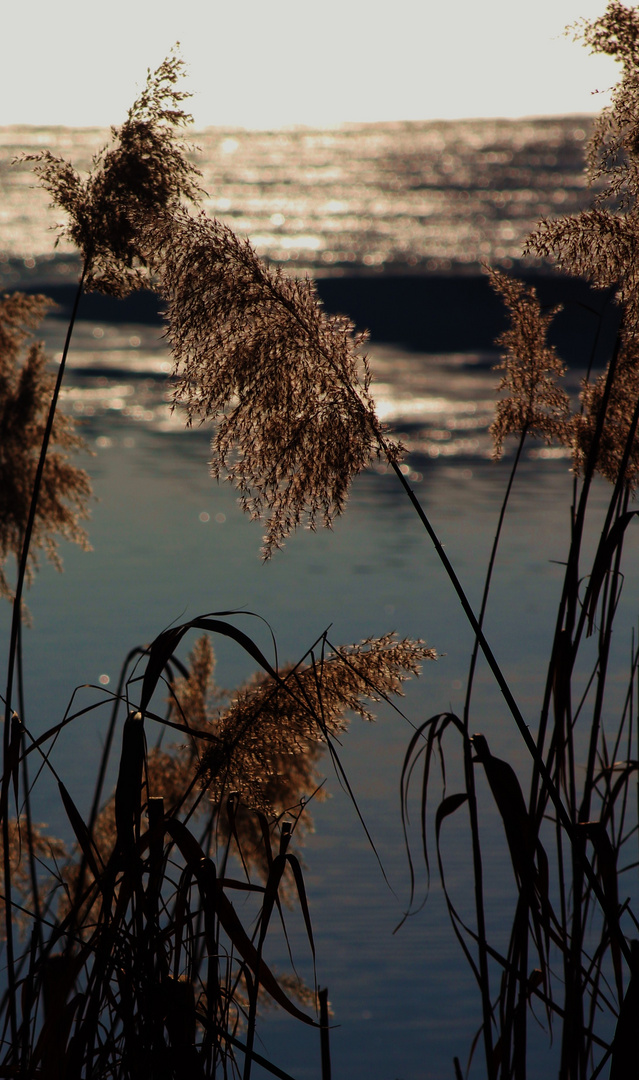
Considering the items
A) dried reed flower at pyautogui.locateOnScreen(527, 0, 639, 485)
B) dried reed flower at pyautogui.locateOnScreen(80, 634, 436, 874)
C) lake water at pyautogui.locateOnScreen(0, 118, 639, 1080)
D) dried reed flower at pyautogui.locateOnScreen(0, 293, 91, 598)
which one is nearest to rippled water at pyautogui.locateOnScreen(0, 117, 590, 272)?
lake water at pyautogui.locateOnScreen(0, 118, 639, 1080)

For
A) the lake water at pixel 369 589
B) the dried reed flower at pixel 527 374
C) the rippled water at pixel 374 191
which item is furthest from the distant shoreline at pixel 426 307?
the dried reed flower at pixel 527 374

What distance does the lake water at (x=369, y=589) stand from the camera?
126 inches

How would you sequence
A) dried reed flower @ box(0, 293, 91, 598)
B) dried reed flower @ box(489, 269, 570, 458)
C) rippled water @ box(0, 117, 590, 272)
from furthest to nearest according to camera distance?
rippled water @ box(0, 117, 590, 272)
dried reed flower @ box(0, 293, 91, 598)
dried reed flower @ box(489, 269, 570, 458)

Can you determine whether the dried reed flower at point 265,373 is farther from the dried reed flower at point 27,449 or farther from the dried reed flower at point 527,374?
Answer: the dried reed flower at point 27,449

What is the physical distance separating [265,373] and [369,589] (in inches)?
192

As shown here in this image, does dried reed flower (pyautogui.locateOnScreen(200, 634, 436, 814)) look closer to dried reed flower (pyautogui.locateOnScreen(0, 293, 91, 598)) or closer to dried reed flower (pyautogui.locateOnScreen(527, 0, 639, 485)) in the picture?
dried reed flower (pyautogui.locateOnScreen(527, 0, 639, 485))

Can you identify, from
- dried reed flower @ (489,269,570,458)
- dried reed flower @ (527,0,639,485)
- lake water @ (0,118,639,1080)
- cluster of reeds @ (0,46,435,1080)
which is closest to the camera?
cluster of reeds @ (0,46,435,1080)

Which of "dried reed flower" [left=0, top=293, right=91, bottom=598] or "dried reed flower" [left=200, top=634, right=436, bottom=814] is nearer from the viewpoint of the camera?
"dried reed flower" [left=200, top=634, right=436, bottom=814]

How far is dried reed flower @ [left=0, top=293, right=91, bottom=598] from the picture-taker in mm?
2777

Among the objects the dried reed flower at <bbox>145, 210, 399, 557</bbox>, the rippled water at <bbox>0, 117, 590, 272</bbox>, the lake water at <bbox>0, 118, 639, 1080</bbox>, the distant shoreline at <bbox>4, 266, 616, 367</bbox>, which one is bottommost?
the lake water at <bbox>0, 118, 639, 1080</bbox>

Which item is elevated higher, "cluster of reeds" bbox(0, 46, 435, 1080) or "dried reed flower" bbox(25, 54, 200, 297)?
"dried reed flower" bbox(25, 54, 200, 297)

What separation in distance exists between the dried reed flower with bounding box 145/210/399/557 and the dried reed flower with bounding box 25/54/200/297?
46 millimetres

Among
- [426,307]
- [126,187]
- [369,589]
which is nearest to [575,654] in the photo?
[126,187]

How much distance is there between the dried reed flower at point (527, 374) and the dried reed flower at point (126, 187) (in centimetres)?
59
